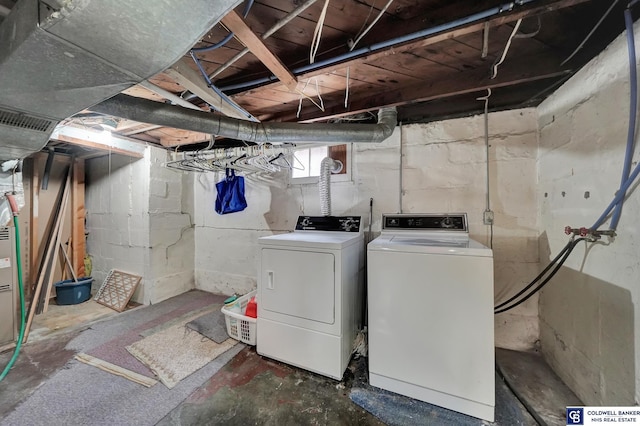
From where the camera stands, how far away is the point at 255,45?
1.22m

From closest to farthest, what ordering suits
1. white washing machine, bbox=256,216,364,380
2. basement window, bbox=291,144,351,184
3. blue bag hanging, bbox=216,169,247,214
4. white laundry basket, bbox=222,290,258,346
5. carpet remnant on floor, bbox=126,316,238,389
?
white washing machine, bbox=256,216,364,380 < carpet remnant on floor, bbox=126,316,238,389 < white laundry basket, bbox=222,290,258,346 < basement window, bbox=291,144,351,184 < blue bag hanging, bbox=216,169,247,214

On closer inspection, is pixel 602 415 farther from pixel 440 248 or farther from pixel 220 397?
pixel 220 397

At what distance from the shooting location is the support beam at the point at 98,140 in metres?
2.37

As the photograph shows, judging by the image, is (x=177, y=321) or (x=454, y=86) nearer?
(x=454, y=86)

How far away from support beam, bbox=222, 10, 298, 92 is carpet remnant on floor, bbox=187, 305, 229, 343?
2412 millimetres

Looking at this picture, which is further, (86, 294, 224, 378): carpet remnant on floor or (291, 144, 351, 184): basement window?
(291, 144, 351, 184): basement window

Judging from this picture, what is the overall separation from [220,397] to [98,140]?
9.92ft

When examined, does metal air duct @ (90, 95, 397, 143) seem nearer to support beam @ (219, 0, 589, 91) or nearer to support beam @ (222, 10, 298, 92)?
support beam @ (222, 10, 298, 92)

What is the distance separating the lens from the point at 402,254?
1592 mm

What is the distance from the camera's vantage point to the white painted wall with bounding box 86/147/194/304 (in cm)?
308

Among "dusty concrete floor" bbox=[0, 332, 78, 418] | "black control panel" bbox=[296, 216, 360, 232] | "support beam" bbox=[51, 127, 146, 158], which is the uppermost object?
"support beam" bbox=[51, 127, 146, 158]

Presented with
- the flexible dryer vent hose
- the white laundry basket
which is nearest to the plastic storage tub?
the white laundry basket

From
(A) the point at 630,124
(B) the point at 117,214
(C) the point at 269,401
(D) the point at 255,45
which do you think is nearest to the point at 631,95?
(A) the point at 630,124

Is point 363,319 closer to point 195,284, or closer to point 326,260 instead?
point 326,260
